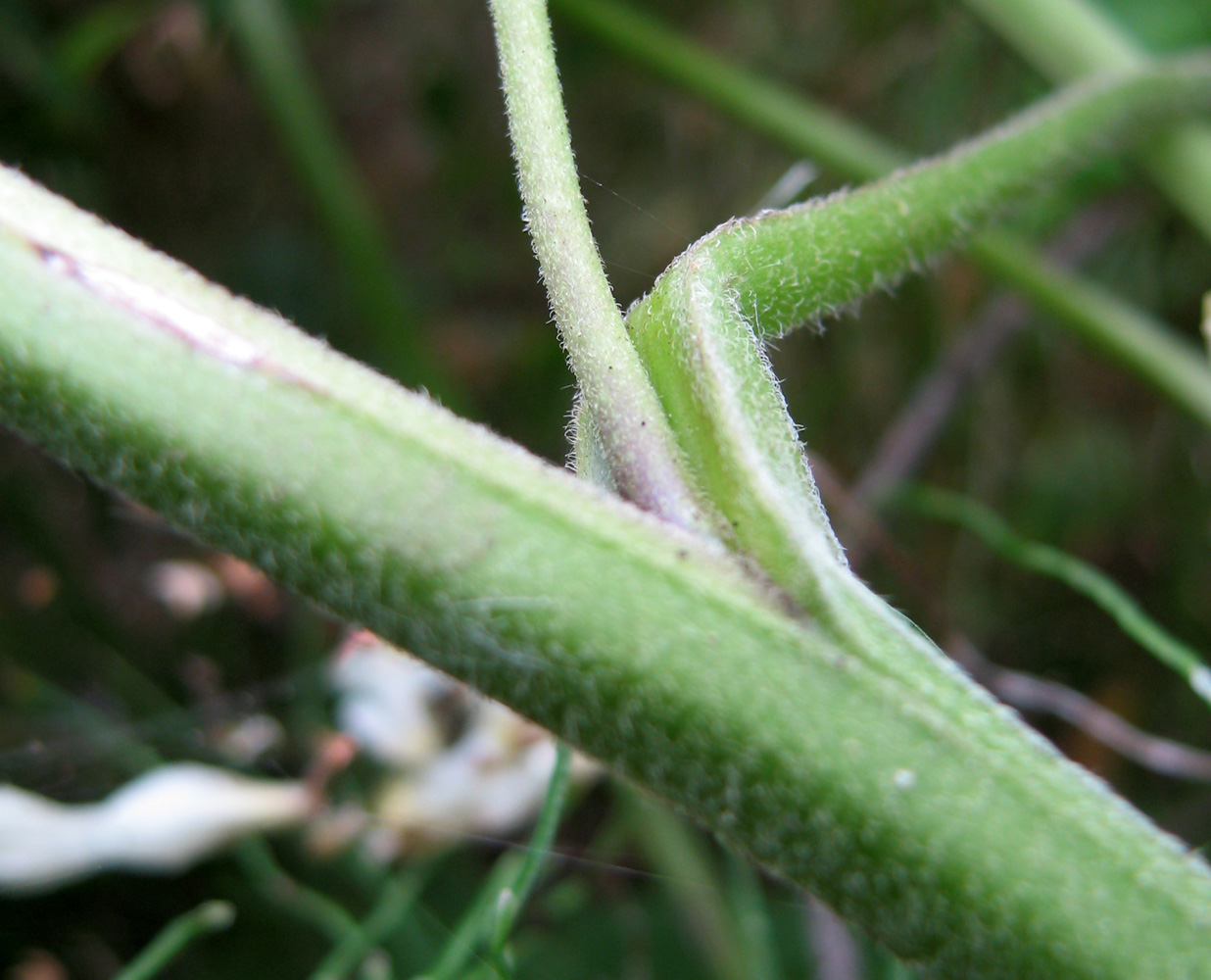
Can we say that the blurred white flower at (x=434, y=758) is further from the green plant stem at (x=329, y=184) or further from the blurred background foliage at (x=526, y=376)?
the green plant stem at (x=329, y=184)

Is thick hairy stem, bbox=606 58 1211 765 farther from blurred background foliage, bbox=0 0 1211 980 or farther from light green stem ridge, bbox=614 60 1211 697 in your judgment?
blurred background foliage, bbox=0 0 1211 980

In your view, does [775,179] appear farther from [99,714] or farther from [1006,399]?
[99,714]

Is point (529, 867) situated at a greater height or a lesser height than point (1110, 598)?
lesser

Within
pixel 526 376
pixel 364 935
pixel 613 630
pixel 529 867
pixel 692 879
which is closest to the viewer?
pixel 613 630

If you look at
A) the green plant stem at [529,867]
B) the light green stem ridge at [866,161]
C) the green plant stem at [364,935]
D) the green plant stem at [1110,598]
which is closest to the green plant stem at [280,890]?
the green plant stem at [364,935]

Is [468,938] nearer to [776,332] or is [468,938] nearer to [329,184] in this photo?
[776,332]

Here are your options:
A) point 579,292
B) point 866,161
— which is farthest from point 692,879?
point 579,292

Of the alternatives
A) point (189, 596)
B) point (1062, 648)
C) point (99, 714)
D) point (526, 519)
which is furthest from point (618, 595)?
point (1062, 648)
